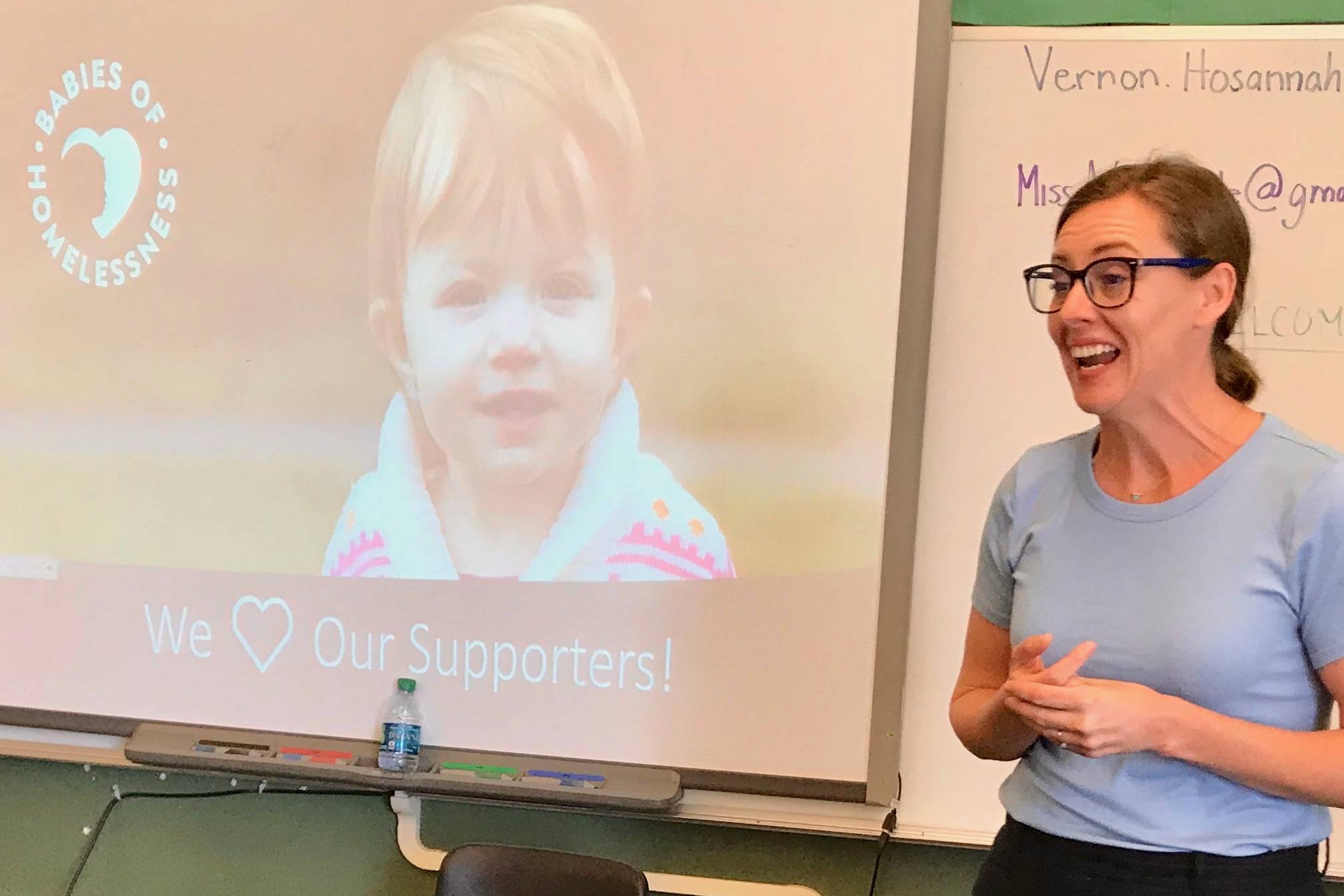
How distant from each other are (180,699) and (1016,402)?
1543 millimetres

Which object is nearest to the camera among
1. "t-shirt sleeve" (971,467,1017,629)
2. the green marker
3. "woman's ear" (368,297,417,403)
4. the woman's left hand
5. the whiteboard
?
the woman's left hand

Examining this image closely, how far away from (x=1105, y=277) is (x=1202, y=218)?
0.10 m

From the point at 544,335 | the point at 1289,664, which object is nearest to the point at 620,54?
the point at 544,335

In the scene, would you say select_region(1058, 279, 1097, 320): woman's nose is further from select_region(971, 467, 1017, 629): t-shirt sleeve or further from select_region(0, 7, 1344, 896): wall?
select_region(0, 7, 1344, 896): wall

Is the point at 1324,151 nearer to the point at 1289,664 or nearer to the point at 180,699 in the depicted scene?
the point at 1289,664

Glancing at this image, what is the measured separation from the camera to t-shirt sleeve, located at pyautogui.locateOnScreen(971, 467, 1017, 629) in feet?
3.73

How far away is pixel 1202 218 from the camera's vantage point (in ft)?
3.25

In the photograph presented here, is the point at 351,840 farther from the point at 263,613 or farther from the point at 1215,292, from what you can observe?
the point at 1215,292

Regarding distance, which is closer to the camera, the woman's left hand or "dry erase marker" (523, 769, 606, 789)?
the woman's left hand

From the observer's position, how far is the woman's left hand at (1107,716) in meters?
0.90

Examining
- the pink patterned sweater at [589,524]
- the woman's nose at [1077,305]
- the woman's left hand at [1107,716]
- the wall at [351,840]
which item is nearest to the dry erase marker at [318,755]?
the wall at [351,840]

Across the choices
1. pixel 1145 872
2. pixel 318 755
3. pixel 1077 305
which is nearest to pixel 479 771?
pixel 318 755

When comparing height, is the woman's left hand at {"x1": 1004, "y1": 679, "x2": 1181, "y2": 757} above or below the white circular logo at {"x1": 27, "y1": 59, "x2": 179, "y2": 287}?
below

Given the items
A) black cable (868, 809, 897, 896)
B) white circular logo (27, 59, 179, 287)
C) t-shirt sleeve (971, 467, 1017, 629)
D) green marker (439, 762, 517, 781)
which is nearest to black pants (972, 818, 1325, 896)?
t-shirt sleeve (971, 467, 1017, 629)
